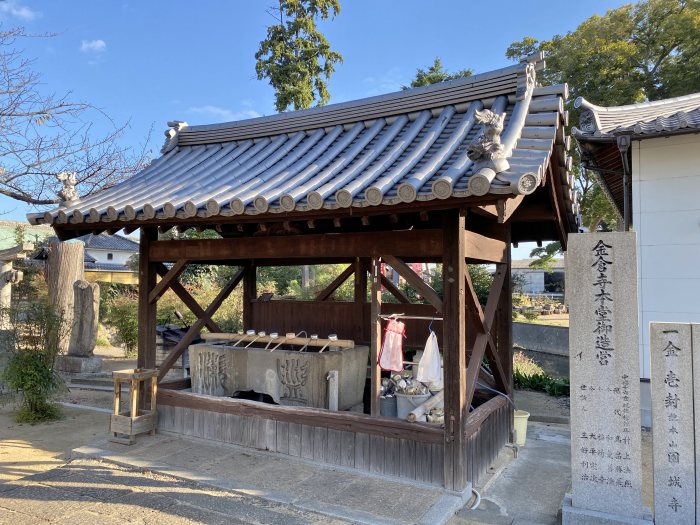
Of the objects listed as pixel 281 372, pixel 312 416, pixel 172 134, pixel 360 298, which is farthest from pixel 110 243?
pixel 312 416

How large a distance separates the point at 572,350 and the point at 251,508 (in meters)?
3.34

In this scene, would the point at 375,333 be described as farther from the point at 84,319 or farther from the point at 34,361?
the point at 84,319

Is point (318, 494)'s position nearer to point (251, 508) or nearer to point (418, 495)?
point (251, 508)

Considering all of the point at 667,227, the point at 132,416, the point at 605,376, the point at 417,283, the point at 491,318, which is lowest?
the point at 132,416

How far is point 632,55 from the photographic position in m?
19.5

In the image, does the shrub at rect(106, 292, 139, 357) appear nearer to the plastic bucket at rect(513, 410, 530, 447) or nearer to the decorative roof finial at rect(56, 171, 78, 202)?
the decorative roof finial at rect(56, 171, 78, 202)

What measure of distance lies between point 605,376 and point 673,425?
67 centimetres

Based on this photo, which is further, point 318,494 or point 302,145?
point 302,145

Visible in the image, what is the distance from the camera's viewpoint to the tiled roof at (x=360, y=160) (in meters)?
4.36

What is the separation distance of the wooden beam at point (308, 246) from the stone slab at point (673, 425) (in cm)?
223

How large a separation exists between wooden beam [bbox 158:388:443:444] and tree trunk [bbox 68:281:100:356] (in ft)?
23.2

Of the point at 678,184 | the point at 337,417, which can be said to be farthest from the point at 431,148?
the point at 678,184

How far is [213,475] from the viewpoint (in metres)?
5.27

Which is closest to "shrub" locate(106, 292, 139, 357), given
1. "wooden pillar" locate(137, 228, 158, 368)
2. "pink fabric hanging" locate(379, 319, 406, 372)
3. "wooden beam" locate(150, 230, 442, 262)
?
"wooden pillar" locate(137, 228, 158, 368)
